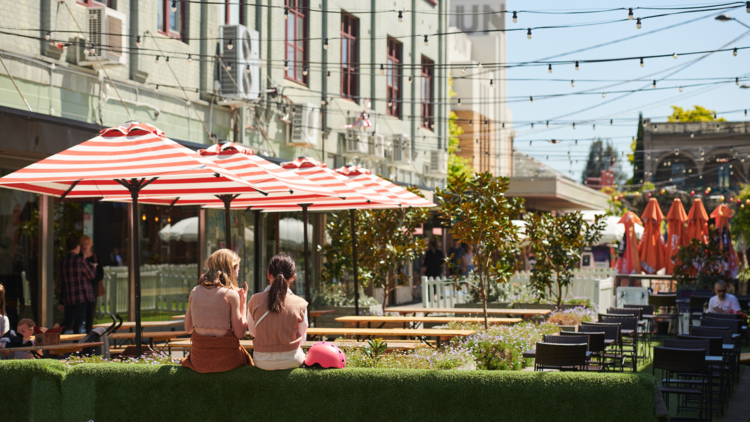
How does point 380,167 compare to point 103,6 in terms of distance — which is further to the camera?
point 380,167

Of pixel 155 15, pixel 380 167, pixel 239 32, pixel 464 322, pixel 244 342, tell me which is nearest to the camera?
pixel 244 342

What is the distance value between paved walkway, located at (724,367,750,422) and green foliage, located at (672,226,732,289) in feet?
21.4

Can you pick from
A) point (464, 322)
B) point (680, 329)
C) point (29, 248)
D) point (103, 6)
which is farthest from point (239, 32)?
point (680, 329)

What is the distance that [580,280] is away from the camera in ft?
58.3

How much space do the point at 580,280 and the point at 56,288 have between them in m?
10.7

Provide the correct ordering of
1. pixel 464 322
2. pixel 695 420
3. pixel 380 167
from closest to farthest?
pixel 695 420, pixel 464 322, pixel 380 167

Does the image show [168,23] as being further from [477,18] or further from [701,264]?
[477,18]

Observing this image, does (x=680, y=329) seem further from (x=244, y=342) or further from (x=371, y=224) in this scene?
(x=244, y=342)

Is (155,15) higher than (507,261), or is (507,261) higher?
(155,15)

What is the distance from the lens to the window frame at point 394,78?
27.2 metres

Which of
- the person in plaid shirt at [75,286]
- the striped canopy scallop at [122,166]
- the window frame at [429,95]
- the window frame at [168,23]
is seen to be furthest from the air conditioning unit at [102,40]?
the window frame at [429,95]

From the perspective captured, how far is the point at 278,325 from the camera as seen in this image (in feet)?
22.4

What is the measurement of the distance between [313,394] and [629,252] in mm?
15737

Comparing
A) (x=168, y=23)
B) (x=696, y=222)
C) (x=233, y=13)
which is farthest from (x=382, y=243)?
(x=696, y=222)
